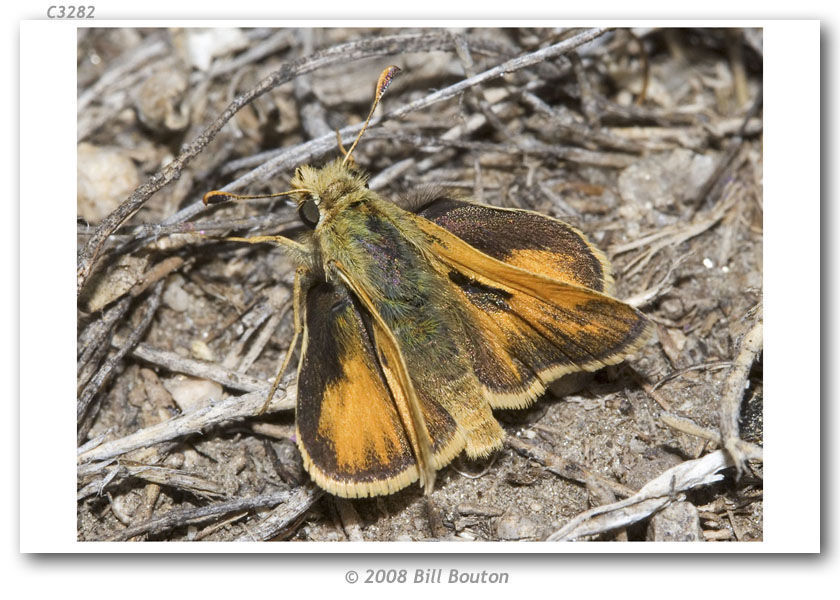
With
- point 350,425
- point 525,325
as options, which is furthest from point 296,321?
point 525,325

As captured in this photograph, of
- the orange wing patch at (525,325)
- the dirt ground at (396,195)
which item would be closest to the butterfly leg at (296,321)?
the dirt ground at (396,195)

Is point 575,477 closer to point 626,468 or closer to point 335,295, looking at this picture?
point 626,468

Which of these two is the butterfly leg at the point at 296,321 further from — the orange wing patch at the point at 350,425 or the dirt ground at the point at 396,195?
the orange wing patch at the point at 350,425

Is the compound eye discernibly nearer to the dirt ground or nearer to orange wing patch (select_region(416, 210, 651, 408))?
orange wing patch (select_region(416, 210, 651, 408))

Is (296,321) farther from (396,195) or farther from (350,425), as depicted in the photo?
(396,195)
